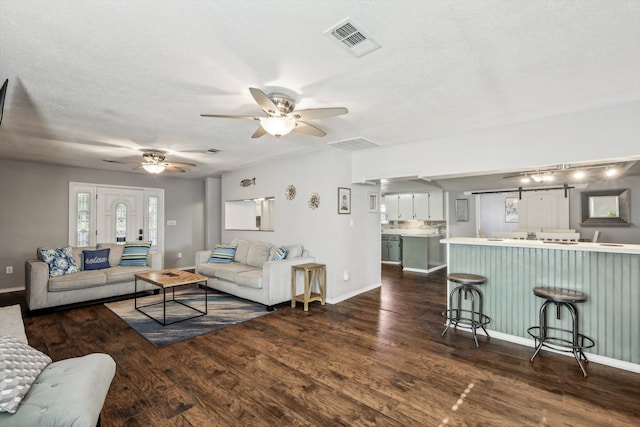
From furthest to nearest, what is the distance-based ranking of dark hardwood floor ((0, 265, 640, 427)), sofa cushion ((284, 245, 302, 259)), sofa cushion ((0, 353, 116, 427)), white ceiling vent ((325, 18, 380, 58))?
sofa cushion ((284, 245, 302, 259)) < dark hardwood floor ((0, 265, 640, 427)) < white ceiling vent ((325, 18, 380, 58)) < sofa cushion ((0, 353, 116, 427))

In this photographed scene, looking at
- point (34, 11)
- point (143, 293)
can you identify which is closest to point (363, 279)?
point (143, 293)

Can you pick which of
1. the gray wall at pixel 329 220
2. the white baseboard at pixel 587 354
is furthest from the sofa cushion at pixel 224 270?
the white baseboard at pixel 587 354

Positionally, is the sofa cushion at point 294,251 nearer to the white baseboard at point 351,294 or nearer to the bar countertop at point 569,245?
the white baseboard at point 351,294

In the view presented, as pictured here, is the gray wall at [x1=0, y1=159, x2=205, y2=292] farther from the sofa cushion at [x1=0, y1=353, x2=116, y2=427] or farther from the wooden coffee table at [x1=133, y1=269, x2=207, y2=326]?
the sofa cushion at [x1=0, y1=353, x2=116, y2=427]

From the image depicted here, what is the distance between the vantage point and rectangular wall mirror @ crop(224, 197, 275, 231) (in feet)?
22.9

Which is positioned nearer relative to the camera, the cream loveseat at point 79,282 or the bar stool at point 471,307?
the bar stool at point 471,307

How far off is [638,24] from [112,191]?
827 cm

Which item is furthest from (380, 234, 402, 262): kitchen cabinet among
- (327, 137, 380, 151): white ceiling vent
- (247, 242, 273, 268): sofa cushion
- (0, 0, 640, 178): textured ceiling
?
(0, 0, 640, 178): textured ceiling

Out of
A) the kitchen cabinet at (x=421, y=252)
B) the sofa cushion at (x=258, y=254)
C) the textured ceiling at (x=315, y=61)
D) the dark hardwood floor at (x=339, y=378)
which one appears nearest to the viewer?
the textured ceiling at (x=315, y=61)

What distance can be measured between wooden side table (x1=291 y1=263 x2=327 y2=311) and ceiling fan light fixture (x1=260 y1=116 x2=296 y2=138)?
2.37 meters

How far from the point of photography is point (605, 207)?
593cm

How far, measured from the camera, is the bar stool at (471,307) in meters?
3.34

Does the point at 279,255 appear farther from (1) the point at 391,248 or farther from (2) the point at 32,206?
(2) the point at 32,206

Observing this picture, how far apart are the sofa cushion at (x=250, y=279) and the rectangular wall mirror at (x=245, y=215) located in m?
2.30
